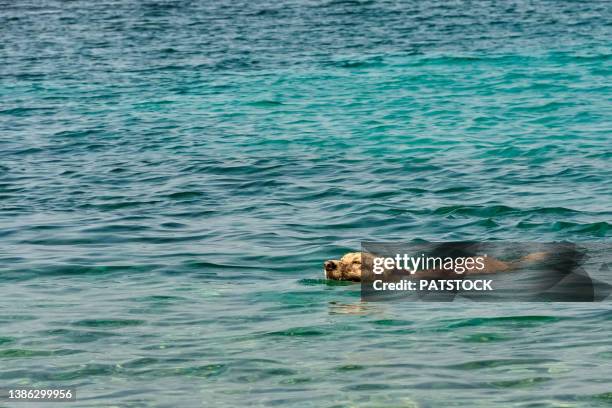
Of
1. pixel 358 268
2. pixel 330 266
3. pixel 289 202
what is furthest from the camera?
pixel 289 202

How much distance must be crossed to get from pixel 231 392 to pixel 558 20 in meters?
29.8

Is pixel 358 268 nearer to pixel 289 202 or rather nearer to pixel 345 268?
pixel 345 268

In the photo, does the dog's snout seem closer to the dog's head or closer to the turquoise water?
the dog's head

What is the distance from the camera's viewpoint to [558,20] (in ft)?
122

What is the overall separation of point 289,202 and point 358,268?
4397 mm

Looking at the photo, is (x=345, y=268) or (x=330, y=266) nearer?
(x=345, y=268)

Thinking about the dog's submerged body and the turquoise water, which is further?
the dog's submerged body

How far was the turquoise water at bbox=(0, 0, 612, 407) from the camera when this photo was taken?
32.7 ft

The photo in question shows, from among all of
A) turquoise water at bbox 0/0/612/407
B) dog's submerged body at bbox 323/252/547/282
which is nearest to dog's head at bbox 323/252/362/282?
dog's submerged body at bbox 323/252/547/282

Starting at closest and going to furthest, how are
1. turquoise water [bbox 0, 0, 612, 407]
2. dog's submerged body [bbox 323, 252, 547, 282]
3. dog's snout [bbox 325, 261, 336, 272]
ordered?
turquoise water [bbox 0, 0, 612, 407] < dog's submerged body [bbox 323, 252, 547, 282] < dog's snout [bbox 325, 261, 336, 272]

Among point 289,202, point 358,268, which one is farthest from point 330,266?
point 289,202

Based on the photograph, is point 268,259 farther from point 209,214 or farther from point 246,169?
point 246,169

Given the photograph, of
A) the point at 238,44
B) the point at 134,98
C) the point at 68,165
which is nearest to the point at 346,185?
the point at 68,165

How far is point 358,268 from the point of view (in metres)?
12.7
